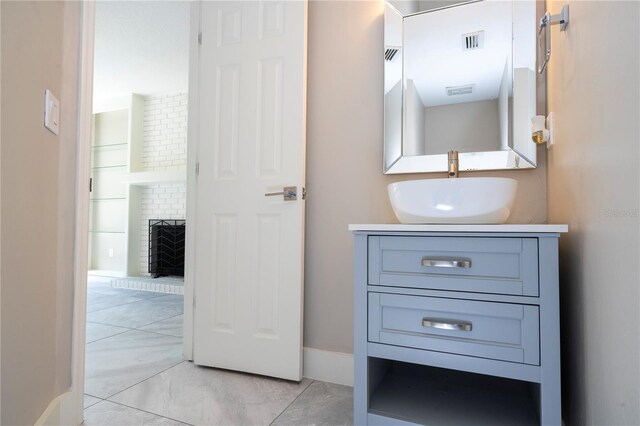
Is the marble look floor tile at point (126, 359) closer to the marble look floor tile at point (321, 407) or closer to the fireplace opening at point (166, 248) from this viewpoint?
the marble look floor tile at point (321, 407)

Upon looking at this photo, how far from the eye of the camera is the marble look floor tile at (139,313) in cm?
286

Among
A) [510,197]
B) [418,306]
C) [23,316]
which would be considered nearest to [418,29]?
[510,197]

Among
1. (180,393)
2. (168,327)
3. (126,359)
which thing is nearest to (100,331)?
(168,327)

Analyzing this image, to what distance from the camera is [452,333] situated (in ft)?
3.60

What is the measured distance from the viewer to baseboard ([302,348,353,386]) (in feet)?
5.58

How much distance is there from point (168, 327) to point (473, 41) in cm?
275

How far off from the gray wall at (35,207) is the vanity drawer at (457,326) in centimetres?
104

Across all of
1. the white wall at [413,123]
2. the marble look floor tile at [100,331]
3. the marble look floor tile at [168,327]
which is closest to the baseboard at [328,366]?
the white wall at [413,123]

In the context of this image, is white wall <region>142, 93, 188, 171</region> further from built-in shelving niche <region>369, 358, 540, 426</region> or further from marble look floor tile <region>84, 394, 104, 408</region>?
built-in shelving niche <region>369, 358, 540, 426</region>

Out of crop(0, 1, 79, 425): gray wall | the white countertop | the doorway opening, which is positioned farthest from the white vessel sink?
the doorway opening

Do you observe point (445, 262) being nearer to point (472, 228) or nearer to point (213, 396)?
point (472, 228)

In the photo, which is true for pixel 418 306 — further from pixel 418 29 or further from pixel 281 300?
pixel 418 29

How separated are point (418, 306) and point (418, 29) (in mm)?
1306

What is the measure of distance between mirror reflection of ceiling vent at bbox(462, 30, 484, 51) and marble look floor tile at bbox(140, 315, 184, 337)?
2.51 m
